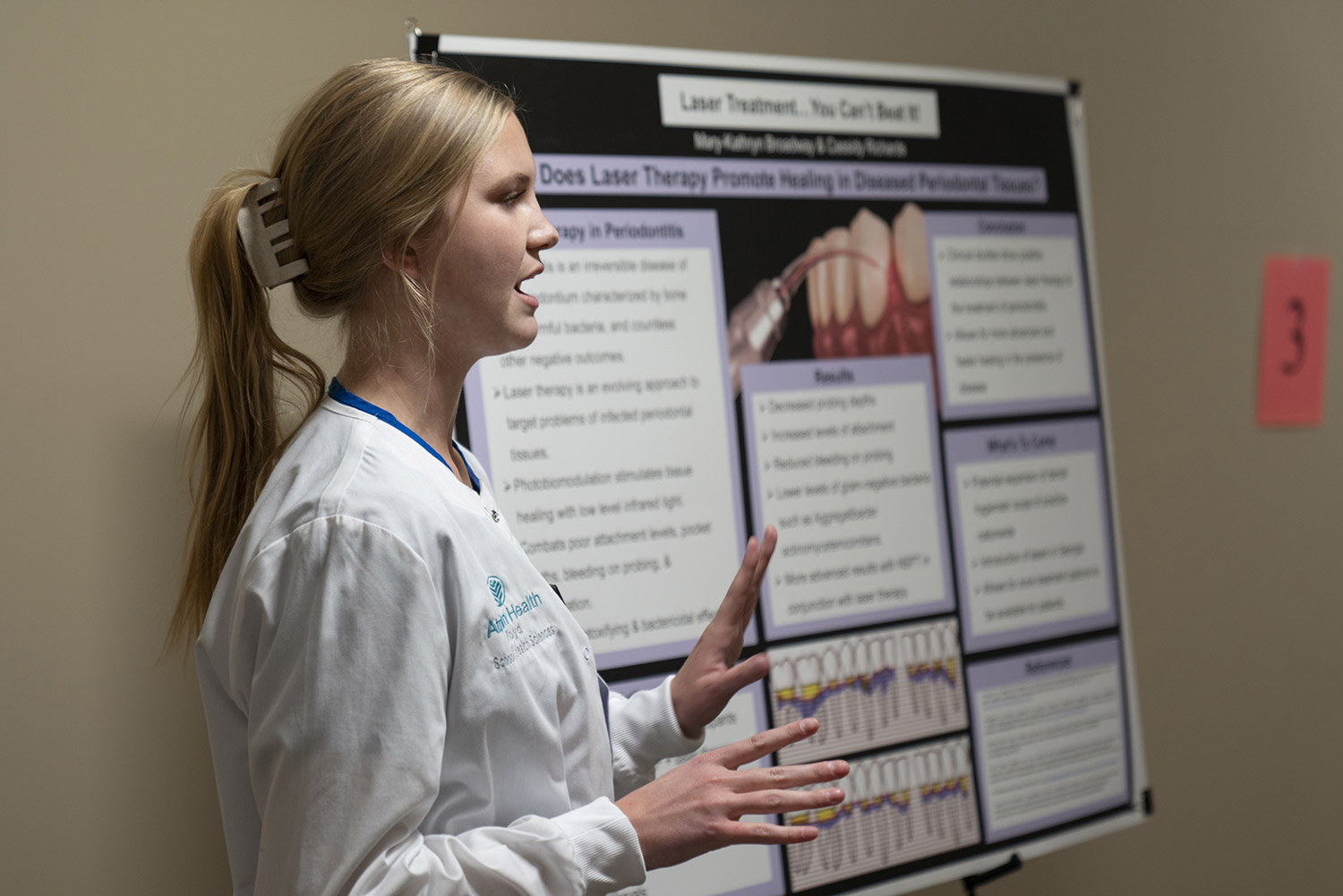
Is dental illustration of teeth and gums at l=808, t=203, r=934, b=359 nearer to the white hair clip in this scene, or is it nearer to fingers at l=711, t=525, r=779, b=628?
fingers at l=711, t=525, r=779, b=628

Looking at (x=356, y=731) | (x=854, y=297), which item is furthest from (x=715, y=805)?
(x=854, y=297)

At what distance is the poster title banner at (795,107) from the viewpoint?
1.71 m

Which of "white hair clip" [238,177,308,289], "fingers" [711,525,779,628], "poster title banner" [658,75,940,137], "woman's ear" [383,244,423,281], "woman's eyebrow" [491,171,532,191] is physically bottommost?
"fingers" [711,525,779,628]

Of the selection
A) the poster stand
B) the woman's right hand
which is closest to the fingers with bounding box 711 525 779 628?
the woman's right hand

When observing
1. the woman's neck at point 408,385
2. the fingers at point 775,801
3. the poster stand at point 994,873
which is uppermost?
the woman's neck at point 408,385

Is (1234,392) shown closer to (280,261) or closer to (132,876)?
(280,261)

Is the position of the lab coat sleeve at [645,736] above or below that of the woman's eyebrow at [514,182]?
below

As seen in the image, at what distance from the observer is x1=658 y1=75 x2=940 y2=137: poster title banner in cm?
171

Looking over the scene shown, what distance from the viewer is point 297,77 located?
159cm

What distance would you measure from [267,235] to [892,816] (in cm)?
136

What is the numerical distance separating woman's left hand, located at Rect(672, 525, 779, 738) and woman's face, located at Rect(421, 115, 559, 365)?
38 cm

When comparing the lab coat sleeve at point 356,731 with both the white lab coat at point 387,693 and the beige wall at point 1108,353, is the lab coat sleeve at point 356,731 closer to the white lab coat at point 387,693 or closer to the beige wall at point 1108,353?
the white lab coat at point 387,693

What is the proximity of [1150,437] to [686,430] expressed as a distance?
55.2 inches

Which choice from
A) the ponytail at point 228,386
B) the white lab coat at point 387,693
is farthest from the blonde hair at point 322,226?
the white lab coat at point 387,693
